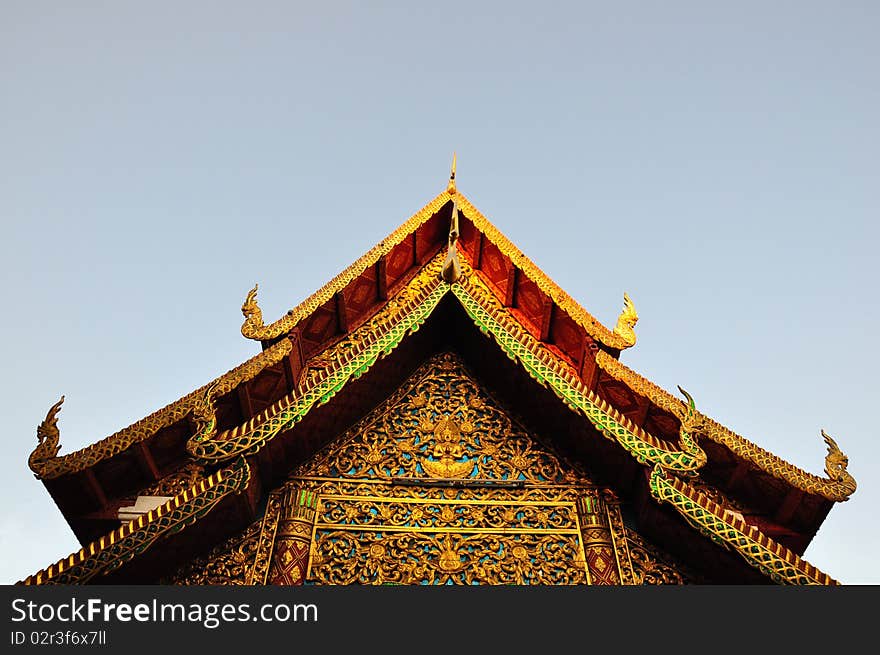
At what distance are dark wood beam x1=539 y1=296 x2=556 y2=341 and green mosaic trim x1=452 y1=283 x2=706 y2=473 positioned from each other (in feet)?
4.95

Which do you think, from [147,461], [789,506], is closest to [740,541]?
[789,506]

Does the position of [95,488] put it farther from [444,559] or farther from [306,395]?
[444,559]

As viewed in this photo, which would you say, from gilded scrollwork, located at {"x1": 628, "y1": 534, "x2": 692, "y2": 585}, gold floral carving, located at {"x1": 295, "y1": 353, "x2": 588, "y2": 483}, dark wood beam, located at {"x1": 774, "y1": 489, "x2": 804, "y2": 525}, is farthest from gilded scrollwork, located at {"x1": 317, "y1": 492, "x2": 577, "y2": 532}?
dark wood beam, located at {"x1": 774, "y1": 489, "x2": 804, "y2": 525}

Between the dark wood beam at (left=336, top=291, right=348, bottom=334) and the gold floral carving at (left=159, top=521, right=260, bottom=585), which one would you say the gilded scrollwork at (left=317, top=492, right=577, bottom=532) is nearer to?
the gold floral carving at (left=159, top=521, right=260, bottom=585)

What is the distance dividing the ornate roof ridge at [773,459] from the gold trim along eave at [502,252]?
1.59 ft

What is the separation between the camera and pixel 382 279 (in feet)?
25.4

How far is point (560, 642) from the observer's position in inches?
145

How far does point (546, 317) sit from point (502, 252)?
31.3 inches

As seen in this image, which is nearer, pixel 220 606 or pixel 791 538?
pixel 220 606

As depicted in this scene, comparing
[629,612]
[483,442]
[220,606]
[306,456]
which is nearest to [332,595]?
[220,606]

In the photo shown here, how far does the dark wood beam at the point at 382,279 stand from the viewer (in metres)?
7.63

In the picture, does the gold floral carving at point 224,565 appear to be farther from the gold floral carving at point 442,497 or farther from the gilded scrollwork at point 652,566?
the gilded scrollwork at point 652,566

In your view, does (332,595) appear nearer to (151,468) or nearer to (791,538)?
(151,468)

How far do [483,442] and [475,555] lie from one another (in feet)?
3.26
